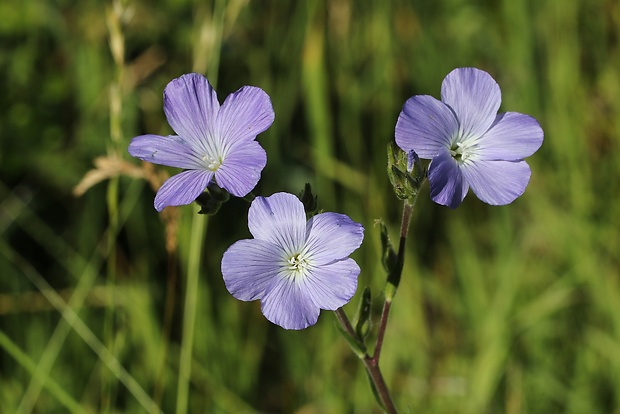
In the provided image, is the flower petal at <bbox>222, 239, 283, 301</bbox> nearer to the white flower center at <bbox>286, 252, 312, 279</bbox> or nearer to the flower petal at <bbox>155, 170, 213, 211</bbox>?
the white flower center at <bbox>286, 252, 312, 279</bbox>

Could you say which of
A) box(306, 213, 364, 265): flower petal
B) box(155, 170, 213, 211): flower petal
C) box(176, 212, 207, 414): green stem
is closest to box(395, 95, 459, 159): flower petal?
box(306, 213, 364, 265): flower petal

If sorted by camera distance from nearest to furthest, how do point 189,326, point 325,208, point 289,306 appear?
point 289,306
point 189,326
point 325,208

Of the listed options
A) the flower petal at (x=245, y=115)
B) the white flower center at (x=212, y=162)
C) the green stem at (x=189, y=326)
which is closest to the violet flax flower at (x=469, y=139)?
the flower petal at (x=245, y=115)

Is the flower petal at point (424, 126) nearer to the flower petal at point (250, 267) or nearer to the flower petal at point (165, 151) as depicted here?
the flower petal at point (250, 267)

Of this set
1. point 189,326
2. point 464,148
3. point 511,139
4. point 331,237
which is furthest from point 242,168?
point 189,326

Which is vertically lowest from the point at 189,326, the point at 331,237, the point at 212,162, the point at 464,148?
the point at 189,326

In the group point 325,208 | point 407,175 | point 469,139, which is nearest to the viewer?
point 407,175

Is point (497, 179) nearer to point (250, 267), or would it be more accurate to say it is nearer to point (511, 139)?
point (511, 139)

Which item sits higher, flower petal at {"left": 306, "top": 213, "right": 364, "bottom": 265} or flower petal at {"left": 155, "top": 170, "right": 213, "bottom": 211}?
flower petal at {"left": 155, "top": 170, "right": 213, "bottom": 211}
